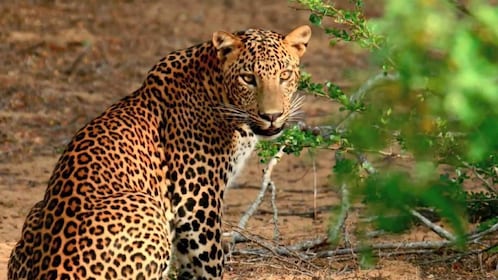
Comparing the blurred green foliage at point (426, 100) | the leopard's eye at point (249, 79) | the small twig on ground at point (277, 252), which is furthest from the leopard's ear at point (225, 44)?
the blurred green foliage at point (426, 100)

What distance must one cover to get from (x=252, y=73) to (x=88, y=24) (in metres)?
9.52

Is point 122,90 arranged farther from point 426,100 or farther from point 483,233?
point 426,100

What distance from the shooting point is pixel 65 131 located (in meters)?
11.6

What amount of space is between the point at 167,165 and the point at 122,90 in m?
6.78

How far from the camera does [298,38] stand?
688 cm

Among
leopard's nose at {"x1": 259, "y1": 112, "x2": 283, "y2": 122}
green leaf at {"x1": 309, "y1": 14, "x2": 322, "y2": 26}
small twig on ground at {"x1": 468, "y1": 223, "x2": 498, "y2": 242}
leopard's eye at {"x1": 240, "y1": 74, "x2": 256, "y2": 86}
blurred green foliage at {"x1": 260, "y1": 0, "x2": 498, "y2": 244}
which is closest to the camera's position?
blurred green foliage at {"x1": 260, "y1": 0, "x2": 498, "y2": 244}

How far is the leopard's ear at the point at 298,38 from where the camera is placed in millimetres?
6844

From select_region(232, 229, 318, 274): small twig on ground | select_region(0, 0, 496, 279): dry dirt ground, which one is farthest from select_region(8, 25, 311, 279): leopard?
select_region(0, 0, 496, 279): dry dirt ground

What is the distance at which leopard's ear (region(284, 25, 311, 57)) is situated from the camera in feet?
22.5

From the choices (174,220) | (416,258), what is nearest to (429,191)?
(174,220)

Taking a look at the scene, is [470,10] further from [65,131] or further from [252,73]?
[65,131]

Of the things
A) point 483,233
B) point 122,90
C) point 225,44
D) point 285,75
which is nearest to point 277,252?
point 483,233

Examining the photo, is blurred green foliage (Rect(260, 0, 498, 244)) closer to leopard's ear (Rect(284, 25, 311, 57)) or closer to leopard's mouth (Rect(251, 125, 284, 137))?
leopard's mouth (Rect(251, 125, 284, 137))

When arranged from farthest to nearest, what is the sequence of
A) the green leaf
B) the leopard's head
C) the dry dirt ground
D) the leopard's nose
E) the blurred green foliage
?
the dry dirt ground < the green leaf < the leopard's head < the leopard's nose < the blurred green foliage
